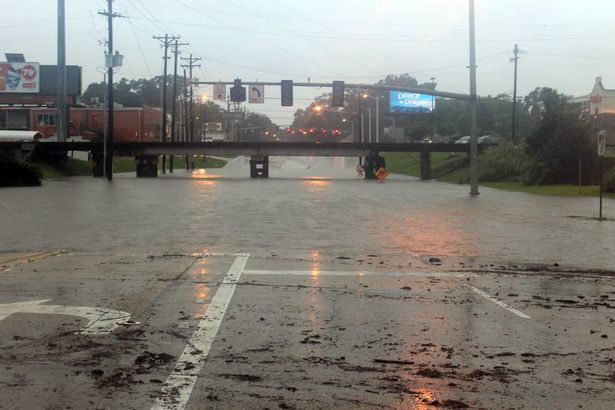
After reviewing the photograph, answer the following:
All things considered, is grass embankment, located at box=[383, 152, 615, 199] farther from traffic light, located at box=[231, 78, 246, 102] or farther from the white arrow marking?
the white arrow marking

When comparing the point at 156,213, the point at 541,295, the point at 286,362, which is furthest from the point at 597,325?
the point at 156,213

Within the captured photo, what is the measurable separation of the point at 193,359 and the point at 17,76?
99.9m

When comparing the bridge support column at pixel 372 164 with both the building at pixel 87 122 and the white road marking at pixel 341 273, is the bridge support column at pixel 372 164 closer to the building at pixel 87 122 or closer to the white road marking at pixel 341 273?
the building at pixel 87 122

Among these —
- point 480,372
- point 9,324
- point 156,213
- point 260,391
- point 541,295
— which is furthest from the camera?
point 156,213

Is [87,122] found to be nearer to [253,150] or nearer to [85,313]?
[253,150]

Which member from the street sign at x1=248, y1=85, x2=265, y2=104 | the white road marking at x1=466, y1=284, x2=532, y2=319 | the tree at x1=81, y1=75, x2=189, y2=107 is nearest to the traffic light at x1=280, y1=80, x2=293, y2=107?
the street sign at x1=248, y1=85, x2=265, y2=104

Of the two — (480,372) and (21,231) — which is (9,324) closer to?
(480,372)

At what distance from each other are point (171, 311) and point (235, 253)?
19.5ft

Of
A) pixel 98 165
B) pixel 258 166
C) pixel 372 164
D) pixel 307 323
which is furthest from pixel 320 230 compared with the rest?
pixel 372 164

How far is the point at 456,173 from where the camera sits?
78938mm

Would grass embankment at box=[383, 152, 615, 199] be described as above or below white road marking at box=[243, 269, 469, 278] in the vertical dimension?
above

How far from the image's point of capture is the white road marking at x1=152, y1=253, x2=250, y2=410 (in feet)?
16.1

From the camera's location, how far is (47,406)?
15.6 ft

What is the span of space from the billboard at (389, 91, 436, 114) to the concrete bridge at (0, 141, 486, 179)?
11622mm
